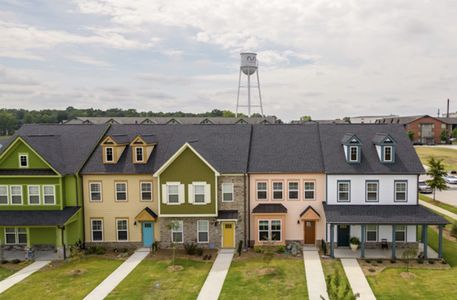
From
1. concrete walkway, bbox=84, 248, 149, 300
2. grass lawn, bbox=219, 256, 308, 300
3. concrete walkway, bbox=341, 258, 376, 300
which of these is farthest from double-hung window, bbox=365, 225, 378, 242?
concrete walkway, bbox=84, 248, 149, 300

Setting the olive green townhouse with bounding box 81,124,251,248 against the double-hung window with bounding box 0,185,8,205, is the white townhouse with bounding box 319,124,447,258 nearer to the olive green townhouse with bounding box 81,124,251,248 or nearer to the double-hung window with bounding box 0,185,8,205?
the olive green townhouse with bounding box 81,124,251,248

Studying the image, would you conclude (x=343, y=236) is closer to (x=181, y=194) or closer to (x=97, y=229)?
(x=181, y=194)

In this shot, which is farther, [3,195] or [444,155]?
[444,155]

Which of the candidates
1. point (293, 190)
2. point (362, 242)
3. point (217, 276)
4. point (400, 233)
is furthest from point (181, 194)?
point (400, 233)

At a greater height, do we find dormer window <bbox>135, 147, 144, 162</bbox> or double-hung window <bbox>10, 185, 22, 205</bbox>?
dormer window <bbox>135, 147, 144, 162</bbox>

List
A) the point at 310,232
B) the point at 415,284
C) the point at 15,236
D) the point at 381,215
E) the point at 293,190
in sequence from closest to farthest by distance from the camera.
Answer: the point at 415,284 → the point at 381,215 → the point at 15,236 → the point at 310,232 → the point at 293,190

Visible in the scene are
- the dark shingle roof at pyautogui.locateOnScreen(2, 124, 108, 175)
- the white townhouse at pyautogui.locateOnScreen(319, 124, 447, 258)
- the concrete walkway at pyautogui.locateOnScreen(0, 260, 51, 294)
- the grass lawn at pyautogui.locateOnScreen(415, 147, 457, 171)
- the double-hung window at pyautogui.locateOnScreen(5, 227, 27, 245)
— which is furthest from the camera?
the grass lawn at pyautogui.locateOnScreen(415, 147, 457, 171)

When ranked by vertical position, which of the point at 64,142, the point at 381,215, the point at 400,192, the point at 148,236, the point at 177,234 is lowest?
the point at 148,236

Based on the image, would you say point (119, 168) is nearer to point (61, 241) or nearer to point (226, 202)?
point (61, 241)
